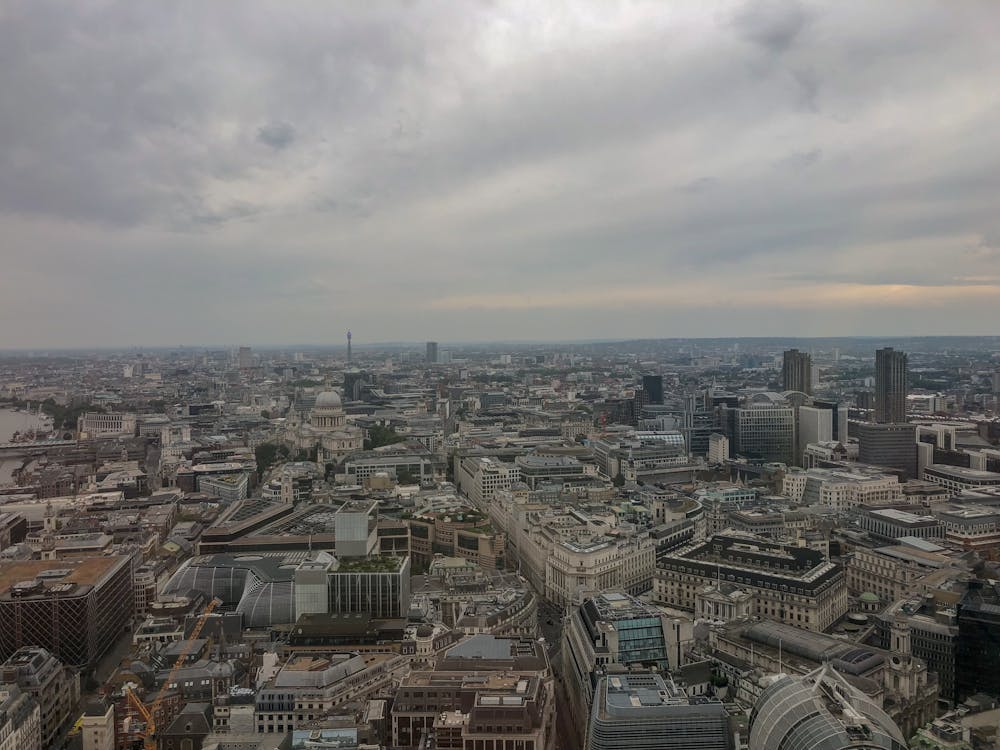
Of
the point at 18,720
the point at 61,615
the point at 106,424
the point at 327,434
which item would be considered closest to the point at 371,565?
the point at 61,615

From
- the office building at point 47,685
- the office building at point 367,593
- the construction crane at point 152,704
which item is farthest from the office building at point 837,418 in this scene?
the office building at point 47,685

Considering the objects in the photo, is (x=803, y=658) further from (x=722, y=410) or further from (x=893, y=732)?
(x=722, y=410)

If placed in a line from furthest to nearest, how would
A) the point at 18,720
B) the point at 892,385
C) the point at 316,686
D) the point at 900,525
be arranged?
the point at 892,385 < the point at 900,525 < the point at 316,686 < the point at 18,720

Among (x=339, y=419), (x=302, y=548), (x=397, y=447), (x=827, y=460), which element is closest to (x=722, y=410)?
(x=827, y=460)

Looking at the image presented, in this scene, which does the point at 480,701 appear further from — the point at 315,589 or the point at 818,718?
the point at 315,589

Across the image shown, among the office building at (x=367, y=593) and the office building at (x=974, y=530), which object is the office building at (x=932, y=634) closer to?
the office building at (x=974, y=530)
